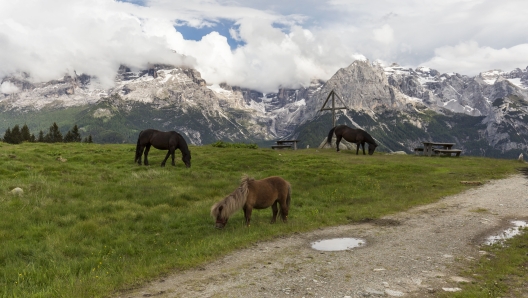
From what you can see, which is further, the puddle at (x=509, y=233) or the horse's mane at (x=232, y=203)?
the horse's mane at (x=232, y=203)

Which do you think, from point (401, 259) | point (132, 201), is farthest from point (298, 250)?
point (132, 201)

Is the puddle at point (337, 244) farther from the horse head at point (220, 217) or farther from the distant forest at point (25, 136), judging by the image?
the distant forest at point (25, 136)

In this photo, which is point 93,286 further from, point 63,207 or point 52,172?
point 52,172

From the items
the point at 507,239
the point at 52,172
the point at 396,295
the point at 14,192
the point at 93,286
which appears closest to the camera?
the point at 396,295

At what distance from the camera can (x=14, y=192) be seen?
16.9m

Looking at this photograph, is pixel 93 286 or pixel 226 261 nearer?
pixel 93 286

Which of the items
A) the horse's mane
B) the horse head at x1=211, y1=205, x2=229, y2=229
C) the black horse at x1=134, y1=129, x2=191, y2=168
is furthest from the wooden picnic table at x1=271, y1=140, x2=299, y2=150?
the horse head at x1=211, y1=205, x2=229, y2=229

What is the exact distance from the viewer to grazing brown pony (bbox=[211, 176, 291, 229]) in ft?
44.8

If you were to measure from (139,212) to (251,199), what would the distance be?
5.50 meters

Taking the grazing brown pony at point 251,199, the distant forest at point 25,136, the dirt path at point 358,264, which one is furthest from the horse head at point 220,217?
the distant forest at point 25,136

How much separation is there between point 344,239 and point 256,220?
4433mm

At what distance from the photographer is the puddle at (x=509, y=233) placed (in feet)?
39.0

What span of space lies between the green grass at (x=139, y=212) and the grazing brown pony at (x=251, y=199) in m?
0.64

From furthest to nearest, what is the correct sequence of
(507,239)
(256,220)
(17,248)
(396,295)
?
(256,220)
(507,239)
(17,248)
(396,295)
